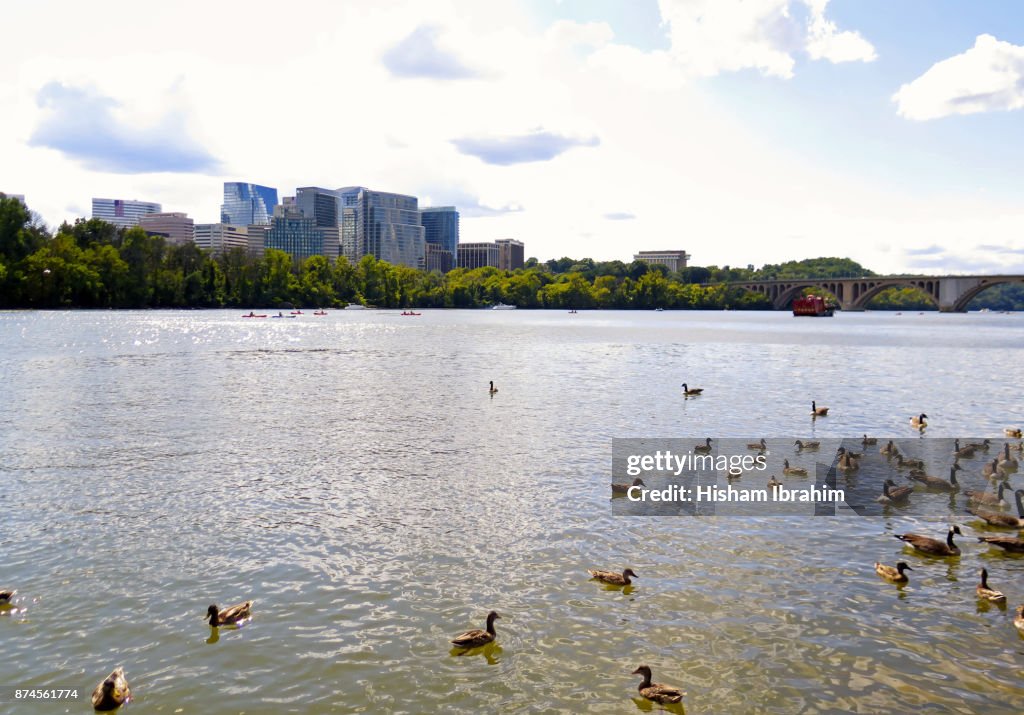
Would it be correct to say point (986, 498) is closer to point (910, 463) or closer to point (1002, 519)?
point (1002, 519)

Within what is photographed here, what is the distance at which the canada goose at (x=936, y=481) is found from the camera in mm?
22203

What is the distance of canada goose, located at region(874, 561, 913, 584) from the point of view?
1481 cm

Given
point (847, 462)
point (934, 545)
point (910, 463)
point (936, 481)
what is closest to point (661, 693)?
point (934, 545)

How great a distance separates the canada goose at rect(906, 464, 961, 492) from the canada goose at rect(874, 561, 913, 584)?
844 centimetres

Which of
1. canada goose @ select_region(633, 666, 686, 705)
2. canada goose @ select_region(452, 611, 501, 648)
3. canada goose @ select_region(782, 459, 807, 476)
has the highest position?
canada goose @ select_region(782, 459, 807, 476)

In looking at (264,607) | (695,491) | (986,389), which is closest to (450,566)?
(264,607)

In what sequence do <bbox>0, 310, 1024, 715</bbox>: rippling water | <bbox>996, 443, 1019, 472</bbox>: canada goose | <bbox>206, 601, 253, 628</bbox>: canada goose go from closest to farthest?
<bbox>0, 310, 1024, 715</bbox>: rippling water, <bbox>206, 601, 253, 628</bbox>: canada goose, <bbox>996, 443, 1019, 472</bbox>: canada goose

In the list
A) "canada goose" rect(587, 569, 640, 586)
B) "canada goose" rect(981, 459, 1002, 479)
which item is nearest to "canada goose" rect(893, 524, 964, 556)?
"canada goose" rect(587, 569, 640, 586)

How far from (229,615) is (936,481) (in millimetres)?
20243

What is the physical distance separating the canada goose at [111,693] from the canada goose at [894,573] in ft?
45.2

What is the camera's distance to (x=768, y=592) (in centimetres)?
1437

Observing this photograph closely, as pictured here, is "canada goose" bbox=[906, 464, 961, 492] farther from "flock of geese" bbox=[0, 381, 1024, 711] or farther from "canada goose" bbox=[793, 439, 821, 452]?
"canada goose" bbox=[793, 439, 821, 452]

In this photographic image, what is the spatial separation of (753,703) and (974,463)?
65.7 ft

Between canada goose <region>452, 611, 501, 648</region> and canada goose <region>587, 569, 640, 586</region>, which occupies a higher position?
canada goose <region>587, 569, 640, 586</region>
